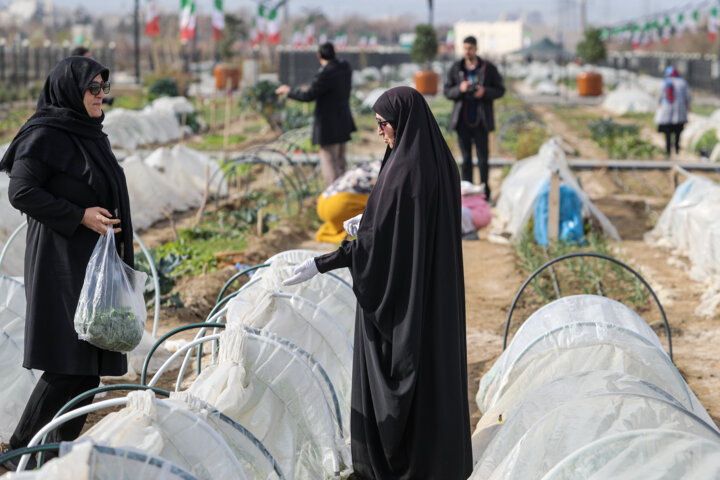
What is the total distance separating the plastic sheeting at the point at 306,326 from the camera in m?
3.96

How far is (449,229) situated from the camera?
346 centimetres

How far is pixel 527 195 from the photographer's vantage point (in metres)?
9.01

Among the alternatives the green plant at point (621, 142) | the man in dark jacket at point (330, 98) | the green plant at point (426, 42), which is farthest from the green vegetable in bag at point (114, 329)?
the green plant at point (426, 42)

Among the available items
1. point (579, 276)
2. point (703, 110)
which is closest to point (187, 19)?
point (703, 110)

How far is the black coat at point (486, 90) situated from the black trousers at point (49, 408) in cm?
642

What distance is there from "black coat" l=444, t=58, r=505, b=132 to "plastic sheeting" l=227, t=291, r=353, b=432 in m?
5.52

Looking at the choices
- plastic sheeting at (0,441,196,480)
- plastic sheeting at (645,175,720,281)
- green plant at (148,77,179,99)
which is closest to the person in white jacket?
plastic sheeting at (645,175,720,281)

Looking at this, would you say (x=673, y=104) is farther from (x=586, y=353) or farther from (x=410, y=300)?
(x=410, y=300)

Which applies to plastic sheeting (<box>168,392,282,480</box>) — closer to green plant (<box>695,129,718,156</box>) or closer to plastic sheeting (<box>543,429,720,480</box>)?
plastic sheeting (<box>543,429,720,480</box>)

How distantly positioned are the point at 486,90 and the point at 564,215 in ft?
5.21

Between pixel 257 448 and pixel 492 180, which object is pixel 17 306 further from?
pixel 492 180

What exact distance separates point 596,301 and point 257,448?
2.13 metres

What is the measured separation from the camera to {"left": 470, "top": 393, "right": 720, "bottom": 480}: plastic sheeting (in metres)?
2.90

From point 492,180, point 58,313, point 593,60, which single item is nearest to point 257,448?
point 58,313
